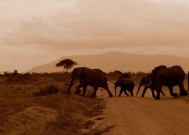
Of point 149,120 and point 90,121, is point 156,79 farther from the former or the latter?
point 149,120

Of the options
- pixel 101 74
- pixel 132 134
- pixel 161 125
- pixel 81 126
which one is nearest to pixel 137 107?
pixel 81 126

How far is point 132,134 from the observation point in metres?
13.7

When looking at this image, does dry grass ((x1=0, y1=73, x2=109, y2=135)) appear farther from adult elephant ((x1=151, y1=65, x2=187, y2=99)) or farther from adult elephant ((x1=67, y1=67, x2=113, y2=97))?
adult elephant ((x1=67, y1=67, x2=113, y2=97))

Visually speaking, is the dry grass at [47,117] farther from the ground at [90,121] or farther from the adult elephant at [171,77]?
the adult elephant at [171,77]

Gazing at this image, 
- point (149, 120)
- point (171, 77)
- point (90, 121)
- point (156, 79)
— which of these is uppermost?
point (171, 77)

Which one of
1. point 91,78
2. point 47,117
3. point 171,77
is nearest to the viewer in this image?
point 47,117

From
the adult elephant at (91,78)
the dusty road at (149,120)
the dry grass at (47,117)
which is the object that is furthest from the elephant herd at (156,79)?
the dusty road at (149,120)

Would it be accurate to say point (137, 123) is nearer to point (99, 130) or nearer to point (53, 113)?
point (99, 130)

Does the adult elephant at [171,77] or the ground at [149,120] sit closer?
the ground at [149,120]

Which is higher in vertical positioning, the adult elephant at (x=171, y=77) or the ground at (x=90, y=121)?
the adult elephant at (x=171, y=77)

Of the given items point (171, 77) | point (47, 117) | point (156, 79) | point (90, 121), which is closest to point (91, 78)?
point (156, 79)

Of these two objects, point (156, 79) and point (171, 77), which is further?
point (156, 79)

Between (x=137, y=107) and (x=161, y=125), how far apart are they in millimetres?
6713

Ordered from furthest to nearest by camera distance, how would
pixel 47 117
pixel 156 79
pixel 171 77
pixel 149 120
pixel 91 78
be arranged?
pixel 91 78 < pixel 156 79 < pixel 171 77 < pixel 47 117 < pixel 149 120
